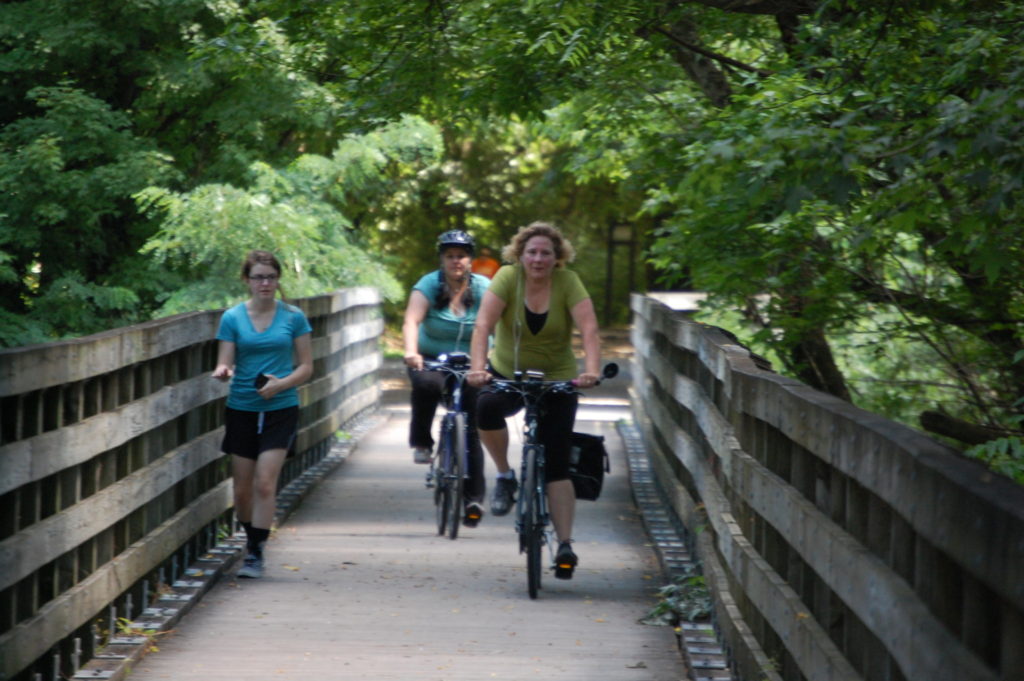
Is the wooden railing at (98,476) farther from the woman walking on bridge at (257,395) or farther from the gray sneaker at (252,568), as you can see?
the gray sneaker at (252,568)

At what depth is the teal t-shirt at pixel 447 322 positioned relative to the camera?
1059 centimetres

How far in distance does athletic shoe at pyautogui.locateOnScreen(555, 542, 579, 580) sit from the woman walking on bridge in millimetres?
1537

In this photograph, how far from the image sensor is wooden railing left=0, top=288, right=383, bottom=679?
201 inches

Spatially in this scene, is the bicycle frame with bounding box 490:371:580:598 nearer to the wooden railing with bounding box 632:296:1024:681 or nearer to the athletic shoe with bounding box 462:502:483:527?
the wooden railing with bounding box 632:296:1024:681

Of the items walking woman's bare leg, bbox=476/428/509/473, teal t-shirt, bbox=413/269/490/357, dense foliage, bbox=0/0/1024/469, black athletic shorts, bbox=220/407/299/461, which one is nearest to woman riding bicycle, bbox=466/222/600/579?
walking woman's bare leg, bbox=476/428/509/473

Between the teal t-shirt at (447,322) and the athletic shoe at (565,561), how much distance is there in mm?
2638

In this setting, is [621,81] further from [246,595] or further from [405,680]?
[405,680]

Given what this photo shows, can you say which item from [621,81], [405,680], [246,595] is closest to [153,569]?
[246,595]

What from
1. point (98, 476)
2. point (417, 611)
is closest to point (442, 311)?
point (417, 611)

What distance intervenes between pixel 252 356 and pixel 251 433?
41 cm

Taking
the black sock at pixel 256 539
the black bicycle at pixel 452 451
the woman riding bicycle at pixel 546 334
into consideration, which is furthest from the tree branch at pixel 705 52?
the black sock at pixel 256 539

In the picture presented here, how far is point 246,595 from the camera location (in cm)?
800

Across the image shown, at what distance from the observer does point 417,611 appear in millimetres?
7645

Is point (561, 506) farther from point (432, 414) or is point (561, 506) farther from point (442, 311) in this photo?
point (432, 414)
